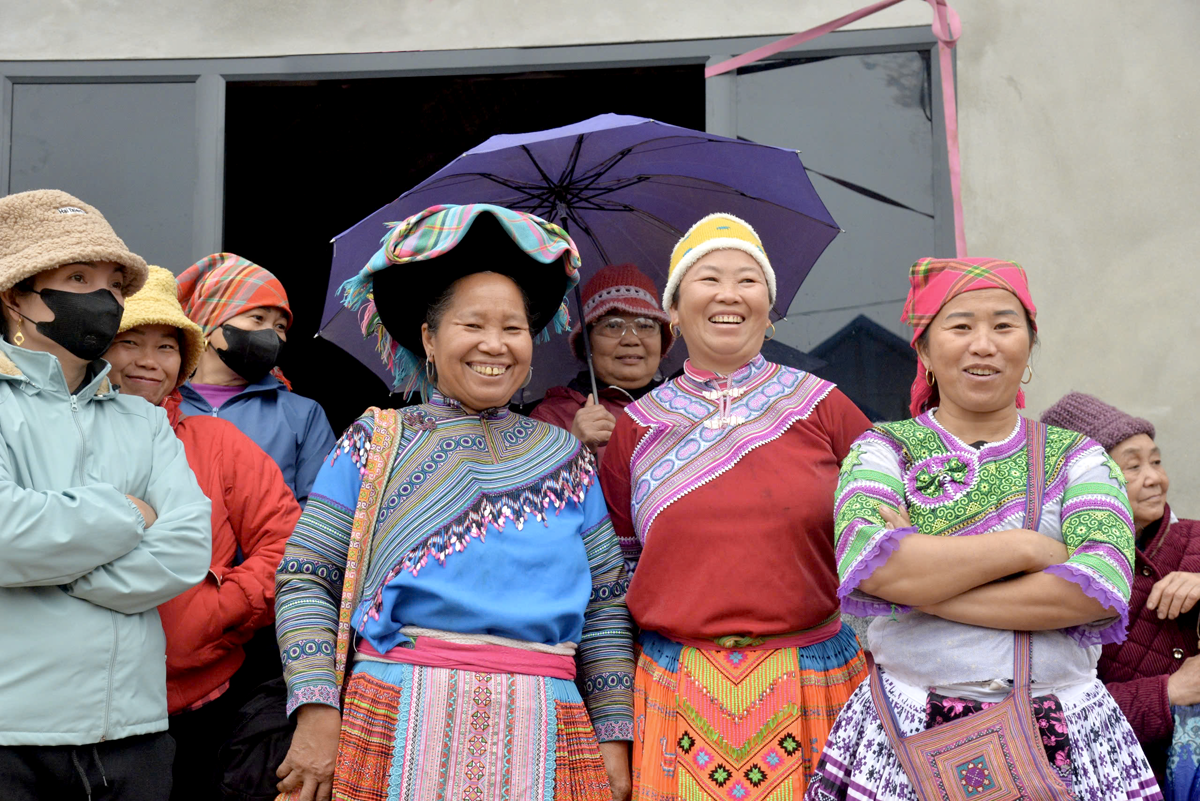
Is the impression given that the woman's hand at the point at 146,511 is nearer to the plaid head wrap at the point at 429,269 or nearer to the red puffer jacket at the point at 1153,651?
the plaid head wrap at the point at 429,269

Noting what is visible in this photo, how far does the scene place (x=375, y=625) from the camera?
259 centimetres

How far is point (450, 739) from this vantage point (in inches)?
99.6

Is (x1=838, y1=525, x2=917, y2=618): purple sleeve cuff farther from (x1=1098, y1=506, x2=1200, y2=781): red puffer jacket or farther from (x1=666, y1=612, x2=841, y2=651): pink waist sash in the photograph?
(x1=1098, y1=506, x2=1200, y2=781): red puffer jacket

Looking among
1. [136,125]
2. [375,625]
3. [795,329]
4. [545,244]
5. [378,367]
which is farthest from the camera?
[136,125]

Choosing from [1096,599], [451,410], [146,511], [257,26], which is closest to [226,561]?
[146,511]

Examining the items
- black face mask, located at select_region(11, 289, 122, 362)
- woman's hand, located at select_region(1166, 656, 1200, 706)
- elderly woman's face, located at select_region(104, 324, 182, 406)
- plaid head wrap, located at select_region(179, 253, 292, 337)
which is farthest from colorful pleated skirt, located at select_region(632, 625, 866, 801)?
plaid head wrap, located at select_region(179, 253, 292, 337)

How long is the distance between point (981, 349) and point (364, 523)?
1.49 m

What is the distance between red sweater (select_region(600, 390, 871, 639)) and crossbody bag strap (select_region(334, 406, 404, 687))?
2.22 feet

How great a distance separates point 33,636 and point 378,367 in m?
1.60

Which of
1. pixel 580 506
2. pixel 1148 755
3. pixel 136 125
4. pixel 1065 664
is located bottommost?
pixel 1148 755

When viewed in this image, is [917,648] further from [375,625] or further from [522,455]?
[375,625]

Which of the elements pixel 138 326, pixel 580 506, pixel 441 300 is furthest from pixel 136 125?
pixel 580 506

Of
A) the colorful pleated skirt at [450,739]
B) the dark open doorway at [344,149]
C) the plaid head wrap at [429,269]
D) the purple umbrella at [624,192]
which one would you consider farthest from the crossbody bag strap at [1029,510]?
the dark open doorway at [344,149]

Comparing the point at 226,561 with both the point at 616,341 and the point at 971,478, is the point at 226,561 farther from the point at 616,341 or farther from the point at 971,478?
the point at 971,478
